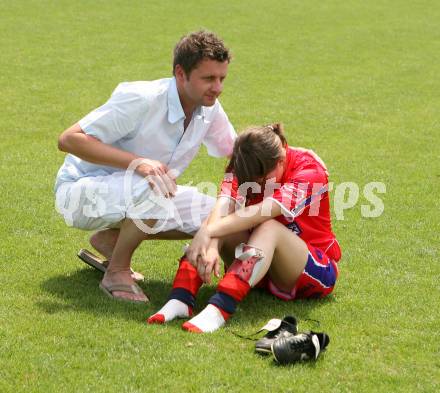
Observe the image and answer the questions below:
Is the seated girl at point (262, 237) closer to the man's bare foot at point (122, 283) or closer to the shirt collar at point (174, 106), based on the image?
the man's bare foot at point (122, 283)

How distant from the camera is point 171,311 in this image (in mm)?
5031

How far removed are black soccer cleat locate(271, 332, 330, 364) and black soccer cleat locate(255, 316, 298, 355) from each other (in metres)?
0.09

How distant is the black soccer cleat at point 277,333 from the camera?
4562 millimetres

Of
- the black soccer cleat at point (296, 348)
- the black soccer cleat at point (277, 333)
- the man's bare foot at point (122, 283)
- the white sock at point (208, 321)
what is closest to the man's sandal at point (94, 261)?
the man's bare foot at point (122, 283)

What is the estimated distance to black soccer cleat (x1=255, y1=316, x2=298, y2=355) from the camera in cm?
456

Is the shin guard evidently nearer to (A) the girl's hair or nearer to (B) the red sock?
(B) the red sock

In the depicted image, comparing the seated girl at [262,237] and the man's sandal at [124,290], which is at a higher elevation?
the seated girl at [262,237]

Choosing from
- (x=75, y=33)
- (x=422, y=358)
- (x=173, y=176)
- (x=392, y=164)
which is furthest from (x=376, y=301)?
(x=75, y=33)

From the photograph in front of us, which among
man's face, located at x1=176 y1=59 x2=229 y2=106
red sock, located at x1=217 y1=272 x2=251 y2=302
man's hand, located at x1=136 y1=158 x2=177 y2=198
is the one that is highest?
man's face, located at x1=176 y1=59 x2=229 y2=106

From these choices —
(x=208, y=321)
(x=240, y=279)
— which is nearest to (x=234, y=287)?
(x=240, y=279)

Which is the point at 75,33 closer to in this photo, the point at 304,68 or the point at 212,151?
the point at 304,68

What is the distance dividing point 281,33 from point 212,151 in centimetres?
1216

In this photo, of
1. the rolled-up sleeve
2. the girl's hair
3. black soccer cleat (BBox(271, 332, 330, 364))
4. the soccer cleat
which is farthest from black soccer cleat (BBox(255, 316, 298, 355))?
the rolled-up sleeve

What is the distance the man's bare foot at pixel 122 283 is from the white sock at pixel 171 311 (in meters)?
0.33
